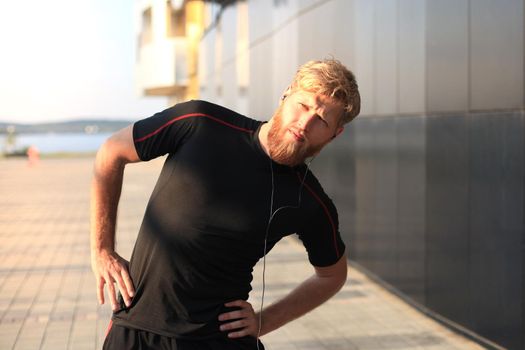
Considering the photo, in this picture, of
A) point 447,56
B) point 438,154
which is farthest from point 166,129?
point 438,154

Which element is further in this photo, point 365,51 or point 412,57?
point 365,51

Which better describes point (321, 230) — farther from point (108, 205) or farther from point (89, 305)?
point (89, 305)

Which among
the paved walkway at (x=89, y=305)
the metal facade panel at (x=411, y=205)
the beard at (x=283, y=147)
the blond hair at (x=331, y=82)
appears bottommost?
the paved walkway at (x=89, y=305)

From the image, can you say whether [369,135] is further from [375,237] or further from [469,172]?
[469,172]

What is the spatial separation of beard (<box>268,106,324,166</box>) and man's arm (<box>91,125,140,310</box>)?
47cm

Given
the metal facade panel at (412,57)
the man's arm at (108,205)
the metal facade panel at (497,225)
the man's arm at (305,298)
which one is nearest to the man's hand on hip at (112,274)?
the man's arm at (108,205)

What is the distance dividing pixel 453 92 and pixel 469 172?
2.49 ft

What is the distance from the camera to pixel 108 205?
2.85 m

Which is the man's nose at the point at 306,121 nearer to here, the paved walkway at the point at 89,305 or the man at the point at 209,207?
the man at the point at 209,207

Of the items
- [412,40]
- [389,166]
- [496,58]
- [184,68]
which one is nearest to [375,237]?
[389,166]

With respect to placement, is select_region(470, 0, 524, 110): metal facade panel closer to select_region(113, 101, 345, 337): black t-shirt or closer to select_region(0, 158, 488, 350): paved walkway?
select_region(0, 158, 488, 350): paved walkway

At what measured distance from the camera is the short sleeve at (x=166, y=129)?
2719mm

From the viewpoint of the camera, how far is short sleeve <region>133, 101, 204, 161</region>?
272 centimetres

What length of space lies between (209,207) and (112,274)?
403mm
